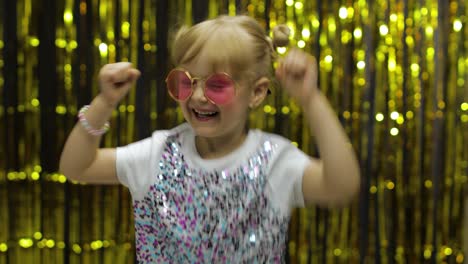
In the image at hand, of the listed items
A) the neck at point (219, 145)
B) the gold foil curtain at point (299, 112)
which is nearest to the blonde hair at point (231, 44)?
the neck at point (219, 145)

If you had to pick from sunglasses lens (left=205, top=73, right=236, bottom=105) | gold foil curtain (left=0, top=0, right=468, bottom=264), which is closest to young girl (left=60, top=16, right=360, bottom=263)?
sunglasses lens (left=205, top=73, right=236, bottom=105)

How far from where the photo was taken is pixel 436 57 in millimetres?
1468

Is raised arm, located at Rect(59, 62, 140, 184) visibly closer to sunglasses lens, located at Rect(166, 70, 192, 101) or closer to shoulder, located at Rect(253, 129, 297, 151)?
sunglasses lens, located at Rect(166, 70, 192, 101)

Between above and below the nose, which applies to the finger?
above

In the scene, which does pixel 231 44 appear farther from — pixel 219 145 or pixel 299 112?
pixel 299 112

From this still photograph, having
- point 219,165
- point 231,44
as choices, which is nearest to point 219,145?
point 219,165

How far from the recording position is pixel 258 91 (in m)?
0.87

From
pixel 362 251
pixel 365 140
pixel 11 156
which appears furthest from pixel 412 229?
pixel 11 156

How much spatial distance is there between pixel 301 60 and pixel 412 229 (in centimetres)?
92

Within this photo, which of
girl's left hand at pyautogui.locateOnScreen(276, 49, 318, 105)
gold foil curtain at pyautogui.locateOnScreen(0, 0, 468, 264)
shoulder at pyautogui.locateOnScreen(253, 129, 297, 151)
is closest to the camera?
girl's left hand at pyautogui.locateOnScreen(276, 49, 318, 105)

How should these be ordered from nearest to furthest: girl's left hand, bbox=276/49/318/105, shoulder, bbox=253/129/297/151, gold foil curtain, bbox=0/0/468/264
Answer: girl's left hand, bbox=276/49/318/105 → shoulder, bbox=253/129/297/151 → gold foil curtain, bbox=0/0/468/264

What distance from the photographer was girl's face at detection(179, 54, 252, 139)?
81 cm

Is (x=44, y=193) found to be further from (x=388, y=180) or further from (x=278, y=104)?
(x=388, y=180)

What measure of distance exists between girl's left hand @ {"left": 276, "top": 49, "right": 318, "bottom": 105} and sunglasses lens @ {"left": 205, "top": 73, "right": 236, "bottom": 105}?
7cm
